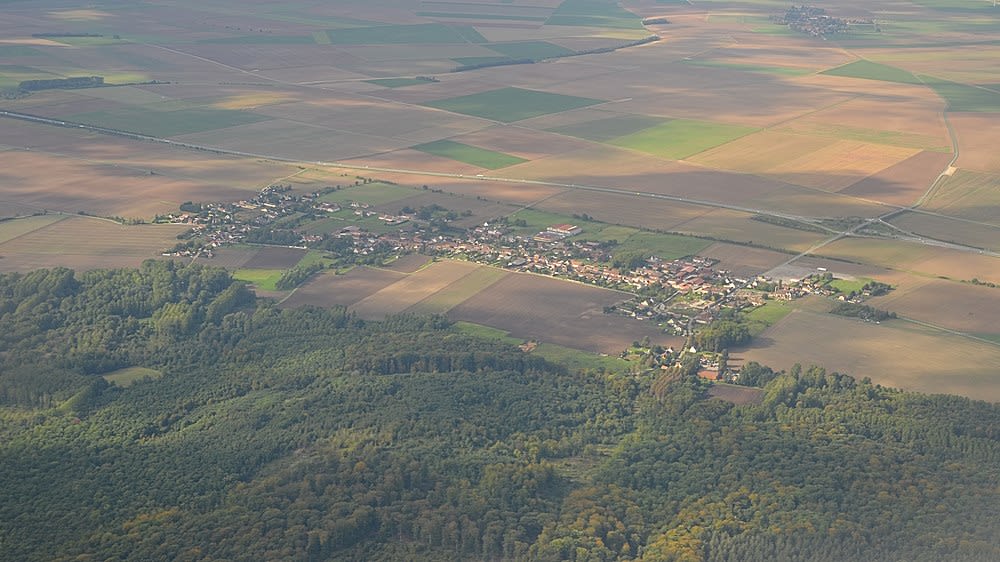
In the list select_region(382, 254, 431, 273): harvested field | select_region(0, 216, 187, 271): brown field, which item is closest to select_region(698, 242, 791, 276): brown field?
select_region(382, 254, 431, 273): harvested field

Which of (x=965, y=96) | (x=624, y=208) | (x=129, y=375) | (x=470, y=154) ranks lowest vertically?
(x=129, y=375)

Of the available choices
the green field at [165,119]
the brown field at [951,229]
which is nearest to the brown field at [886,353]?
the brown field at [951,229]

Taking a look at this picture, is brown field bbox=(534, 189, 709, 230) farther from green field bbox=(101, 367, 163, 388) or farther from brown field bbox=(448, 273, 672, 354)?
green field bbox=(101, 367, 163, 388)

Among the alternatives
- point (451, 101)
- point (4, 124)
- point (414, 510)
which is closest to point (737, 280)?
point (414, 510)

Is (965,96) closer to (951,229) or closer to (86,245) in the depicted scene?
(951,229)

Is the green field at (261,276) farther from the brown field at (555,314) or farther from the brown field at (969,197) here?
the brown field at (969,197)

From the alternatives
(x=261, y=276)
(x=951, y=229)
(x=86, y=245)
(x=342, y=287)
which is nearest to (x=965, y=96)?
(x=951, y=229)
